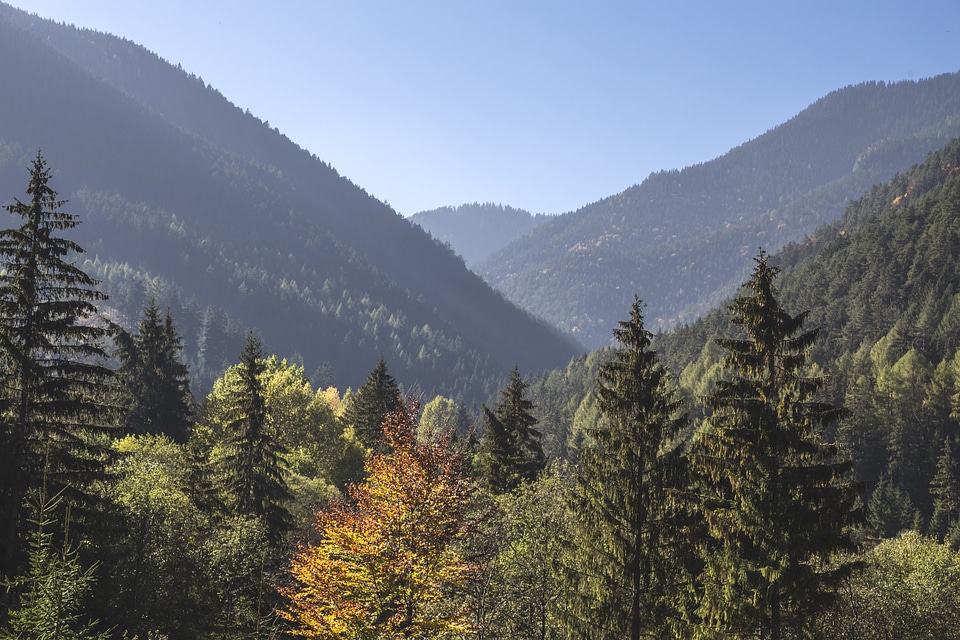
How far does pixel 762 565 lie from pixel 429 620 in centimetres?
936

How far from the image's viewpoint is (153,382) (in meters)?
49.2

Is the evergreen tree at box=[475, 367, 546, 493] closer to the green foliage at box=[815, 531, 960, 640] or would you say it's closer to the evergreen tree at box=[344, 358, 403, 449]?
the evergreen tree at box=[344, 358, 403, 449]

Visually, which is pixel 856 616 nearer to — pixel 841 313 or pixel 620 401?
pixel 620 401

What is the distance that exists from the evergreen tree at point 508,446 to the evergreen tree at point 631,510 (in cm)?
2350

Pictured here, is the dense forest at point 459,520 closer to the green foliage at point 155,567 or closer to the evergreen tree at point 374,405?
the green foliage at point 155,567

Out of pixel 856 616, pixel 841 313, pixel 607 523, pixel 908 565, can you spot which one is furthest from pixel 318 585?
pixel 841 313

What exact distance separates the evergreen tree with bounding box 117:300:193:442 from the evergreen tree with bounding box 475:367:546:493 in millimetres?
24612

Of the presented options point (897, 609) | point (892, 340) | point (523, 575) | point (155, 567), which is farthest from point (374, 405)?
point (892, 340)

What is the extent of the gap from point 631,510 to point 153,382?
42.2 metres

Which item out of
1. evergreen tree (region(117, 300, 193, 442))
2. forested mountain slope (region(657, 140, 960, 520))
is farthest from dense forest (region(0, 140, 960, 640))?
forested mountain slope (region(657, 140, 960, 520))

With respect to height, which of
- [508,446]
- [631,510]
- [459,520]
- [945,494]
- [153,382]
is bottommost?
[945,494]

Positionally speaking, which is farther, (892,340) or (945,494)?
(892,340)

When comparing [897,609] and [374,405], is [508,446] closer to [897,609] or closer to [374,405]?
[374,405]

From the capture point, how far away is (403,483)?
1820cm
